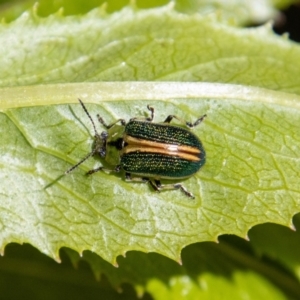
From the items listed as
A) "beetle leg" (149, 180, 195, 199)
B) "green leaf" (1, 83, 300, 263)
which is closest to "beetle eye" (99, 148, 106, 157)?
"green leaf" (1, 83, 300, 263)

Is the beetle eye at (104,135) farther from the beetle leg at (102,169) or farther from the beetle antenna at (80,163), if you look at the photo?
the beetle leg at (102,169)

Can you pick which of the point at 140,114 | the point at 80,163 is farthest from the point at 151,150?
the point at 80,163

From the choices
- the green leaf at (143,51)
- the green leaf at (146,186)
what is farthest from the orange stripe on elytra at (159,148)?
the green leaf at (143,51)

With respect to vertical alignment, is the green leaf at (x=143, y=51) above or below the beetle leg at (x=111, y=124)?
above

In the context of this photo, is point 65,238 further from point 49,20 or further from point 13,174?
point 49,20

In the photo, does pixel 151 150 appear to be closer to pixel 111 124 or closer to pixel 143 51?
pixel 111 124

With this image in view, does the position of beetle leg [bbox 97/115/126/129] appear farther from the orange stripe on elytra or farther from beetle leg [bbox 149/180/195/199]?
beetle leg [bbox 149/180/195/199]

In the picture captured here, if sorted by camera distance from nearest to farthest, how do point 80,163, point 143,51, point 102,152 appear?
point 80,163 → point 102,152 → point 143,51

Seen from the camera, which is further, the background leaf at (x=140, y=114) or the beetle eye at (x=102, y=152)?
the beetle eye at (x=102, y=152)
